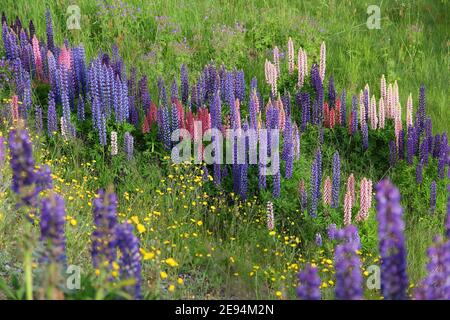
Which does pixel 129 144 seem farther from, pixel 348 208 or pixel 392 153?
pixel 392 153

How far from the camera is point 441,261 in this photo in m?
2.78

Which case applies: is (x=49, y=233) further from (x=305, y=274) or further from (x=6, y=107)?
(x=6, y=107)

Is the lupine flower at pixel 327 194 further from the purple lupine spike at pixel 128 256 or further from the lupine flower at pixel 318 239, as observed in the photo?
the purple lupine spike at pixel 128 256

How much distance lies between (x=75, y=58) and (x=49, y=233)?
4.08 m

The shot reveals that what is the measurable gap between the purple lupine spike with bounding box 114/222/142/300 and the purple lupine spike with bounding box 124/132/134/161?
2.81 m

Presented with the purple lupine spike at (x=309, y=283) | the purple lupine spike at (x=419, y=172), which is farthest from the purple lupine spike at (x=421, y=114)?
the purple lupine spike at (x=309, y=283)

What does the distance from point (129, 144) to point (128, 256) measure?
2.91 meters

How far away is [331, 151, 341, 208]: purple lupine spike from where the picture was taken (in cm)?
543

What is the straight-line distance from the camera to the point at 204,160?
609 cm

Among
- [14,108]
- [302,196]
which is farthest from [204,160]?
[14,108]

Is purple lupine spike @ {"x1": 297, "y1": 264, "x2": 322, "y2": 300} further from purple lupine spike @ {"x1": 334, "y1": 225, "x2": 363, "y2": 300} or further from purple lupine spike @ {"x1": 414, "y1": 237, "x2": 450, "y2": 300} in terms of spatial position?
purple lupine spike @ {"x1": 414, "y1": 237, "x2": 450, "y2": 300}
